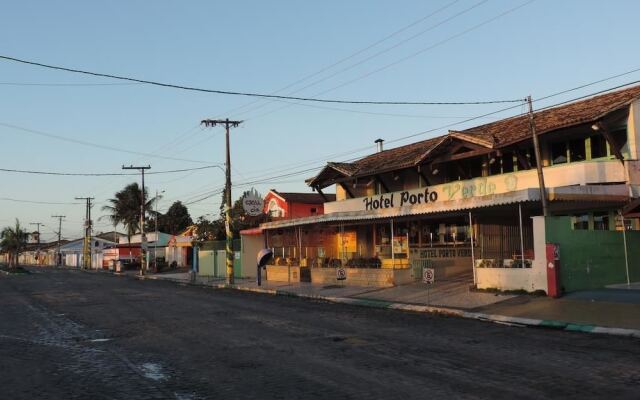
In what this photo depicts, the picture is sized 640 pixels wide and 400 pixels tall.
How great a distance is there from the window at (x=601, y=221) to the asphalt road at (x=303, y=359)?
9851mm

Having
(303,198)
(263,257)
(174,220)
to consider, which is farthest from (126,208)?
(263,257)

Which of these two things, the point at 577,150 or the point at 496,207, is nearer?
the point at 496,207

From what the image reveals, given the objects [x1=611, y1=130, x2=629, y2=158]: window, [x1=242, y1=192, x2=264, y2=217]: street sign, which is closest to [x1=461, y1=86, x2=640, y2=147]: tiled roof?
[x1=611, y1=130, x2=629, y2=158]: window

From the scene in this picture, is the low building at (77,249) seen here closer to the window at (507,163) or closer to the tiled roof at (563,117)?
the window at (507,163)

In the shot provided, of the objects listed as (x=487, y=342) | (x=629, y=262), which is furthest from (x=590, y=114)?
(x=487, y=342)

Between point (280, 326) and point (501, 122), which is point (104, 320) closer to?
point (280, 326)

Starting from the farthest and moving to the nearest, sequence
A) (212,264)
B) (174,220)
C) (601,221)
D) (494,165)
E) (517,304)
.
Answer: (174,220) → (212,264) → (494,165) → (601,221) → (517,304)

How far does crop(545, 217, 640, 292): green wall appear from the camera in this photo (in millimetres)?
19266

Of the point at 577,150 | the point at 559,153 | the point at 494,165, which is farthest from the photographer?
the point at 494,165

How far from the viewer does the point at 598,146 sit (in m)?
23.4

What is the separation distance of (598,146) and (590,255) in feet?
18.1

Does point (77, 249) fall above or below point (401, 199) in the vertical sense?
below

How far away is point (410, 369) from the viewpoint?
9.10 m

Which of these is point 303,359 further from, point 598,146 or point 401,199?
point 401,199
